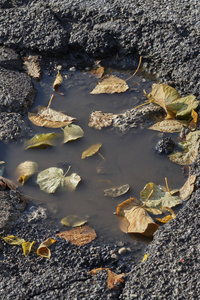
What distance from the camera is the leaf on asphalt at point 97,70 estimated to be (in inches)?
130

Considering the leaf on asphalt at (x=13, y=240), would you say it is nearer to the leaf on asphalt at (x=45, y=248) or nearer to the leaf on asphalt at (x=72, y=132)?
the leaf on asphalt at (x=45, y=248)

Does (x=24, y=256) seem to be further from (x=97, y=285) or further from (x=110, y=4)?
(x=110, y=4)

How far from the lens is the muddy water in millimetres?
2432

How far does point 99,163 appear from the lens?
267 centimetres

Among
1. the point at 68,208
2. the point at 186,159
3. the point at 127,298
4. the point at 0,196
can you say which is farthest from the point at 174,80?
the point at 127,298

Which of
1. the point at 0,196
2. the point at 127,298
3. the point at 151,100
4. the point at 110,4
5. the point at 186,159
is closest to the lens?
the point at 127,298

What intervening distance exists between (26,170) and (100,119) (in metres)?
0.65

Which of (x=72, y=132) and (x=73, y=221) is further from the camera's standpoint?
(x=72, y=132)

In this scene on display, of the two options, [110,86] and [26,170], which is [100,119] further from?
[26,170]

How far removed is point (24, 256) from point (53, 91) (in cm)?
143

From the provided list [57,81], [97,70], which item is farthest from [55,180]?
[97,70]

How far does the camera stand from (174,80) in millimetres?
3123

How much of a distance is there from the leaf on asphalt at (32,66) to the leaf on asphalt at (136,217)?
1.42m

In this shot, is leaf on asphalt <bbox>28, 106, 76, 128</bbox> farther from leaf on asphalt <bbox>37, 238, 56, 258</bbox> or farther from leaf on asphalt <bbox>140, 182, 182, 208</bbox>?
leaf on asphalt <bbox>37, 238, 56, 258</bbox>
